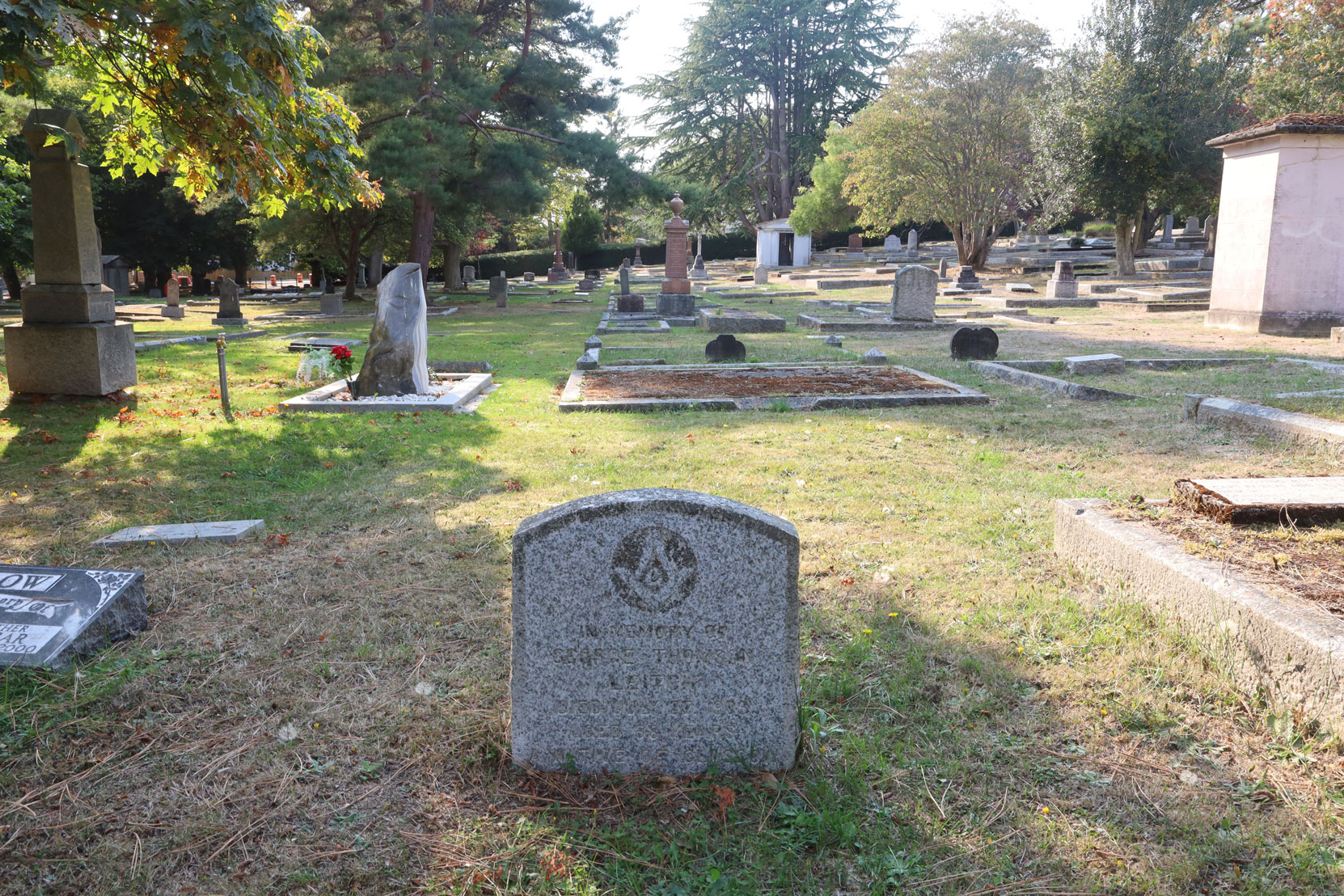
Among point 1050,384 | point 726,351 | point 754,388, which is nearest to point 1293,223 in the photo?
point 1050,384

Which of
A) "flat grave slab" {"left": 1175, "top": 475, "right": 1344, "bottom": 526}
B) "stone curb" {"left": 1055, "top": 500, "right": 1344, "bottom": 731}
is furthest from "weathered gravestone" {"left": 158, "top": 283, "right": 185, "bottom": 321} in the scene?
"flat grave slab" {"left": 1175, "top": 475, "right": 1344, "bottom": 526}

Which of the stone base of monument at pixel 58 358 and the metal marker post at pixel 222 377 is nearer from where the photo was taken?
the stone base of monument at pixel 58 358

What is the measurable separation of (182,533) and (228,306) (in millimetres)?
20179

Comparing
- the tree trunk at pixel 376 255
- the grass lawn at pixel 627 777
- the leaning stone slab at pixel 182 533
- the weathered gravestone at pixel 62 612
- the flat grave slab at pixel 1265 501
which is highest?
the tree trunk at pixel 376 255

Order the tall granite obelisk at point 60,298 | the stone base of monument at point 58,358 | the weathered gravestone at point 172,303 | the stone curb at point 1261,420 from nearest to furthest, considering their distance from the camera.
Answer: the stone curb at point 1261,420
the tall granite obelisk at point 60,298
the stone base of monument at point 58,358
the weathered gravestone at point 172,303

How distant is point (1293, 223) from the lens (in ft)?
48.7

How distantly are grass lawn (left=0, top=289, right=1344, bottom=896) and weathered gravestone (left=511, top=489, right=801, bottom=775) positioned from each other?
0.13m

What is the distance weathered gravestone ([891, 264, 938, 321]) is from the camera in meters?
18.2

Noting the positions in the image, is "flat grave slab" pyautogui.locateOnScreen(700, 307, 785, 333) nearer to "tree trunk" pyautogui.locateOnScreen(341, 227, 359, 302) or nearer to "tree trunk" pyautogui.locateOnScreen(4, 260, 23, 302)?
"tree trunk" pyautogui.locateOnScreen(341, 227, 359, 302)

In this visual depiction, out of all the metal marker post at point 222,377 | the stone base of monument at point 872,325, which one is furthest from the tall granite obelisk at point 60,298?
the stone base of monument at point 872,325

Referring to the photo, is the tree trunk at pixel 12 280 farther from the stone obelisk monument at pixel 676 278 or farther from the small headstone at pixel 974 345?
the small headstone at pixel 974 345

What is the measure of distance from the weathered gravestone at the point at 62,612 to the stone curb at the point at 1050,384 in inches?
334

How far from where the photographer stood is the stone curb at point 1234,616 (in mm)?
2809

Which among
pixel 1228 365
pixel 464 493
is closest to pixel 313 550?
pixel 464 493
